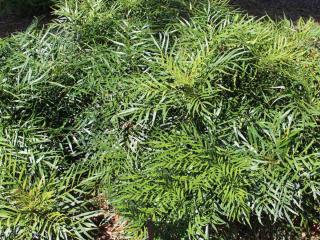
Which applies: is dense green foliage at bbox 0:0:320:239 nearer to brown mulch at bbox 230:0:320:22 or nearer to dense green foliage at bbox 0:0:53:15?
dense green foliage at bbox 0:0:53:15

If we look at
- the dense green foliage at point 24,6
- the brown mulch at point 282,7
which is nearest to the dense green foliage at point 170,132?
the dense green foliage at point 24,6

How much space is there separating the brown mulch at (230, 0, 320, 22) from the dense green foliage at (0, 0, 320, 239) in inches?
113

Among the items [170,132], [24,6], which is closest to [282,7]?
[24,6]

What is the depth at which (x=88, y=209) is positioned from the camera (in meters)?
2.45

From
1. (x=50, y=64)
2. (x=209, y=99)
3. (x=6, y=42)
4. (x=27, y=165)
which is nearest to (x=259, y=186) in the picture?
(x=209, y=99)

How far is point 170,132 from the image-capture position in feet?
7.33

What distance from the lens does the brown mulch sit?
5365 mm

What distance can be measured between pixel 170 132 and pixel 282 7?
Answer: 3831 millimetres

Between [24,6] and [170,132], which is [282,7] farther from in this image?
[170,132]

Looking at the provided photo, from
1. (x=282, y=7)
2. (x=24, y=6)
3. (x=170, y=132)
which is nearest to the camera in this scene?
(x=170, y=132)

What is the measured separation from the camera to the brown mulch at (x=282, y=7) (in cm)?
536

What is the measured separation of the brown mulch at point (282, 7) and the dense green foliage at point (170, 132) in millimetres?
2860

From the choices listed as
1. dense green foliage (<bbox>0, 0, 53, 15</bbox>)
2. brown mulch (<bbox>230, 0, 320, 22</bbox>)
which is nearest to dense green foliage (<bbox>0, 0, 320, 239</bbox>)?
dense green foliage (<bbox>0, 0, 53, 15</bbox>)

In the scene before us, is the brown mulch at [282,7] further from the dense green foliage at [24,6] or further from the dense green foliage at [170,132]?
the dense green foliage at [170,132]
